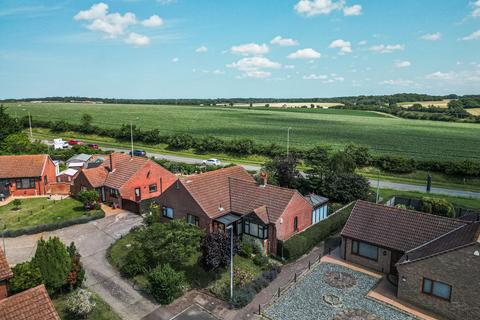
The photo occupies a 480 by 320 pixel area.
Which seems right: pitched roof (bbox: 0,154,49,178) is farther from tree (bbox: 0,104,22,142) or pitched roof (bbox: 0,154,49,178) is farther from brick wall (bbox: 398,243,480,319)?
brick wall (bbox: 398,243,480,319)

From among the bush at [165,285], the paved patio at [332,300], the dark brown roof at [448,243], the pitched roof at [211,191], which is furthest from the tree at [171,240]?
the dark brown roof at [448,243]

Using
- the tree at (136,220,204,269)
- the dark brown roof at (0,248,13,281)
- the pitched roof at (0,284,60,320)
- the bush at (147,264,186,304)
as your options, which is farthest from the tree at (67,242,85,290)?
the pitched roof at (0,284,60,320)

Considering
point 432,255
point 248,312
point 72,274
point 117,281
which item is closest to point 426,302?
point 432,255

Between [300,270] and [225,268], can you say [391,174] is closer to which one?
[300,270]

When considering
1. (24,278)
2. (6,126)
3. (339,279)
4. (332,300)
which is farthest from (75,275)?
(6,126)

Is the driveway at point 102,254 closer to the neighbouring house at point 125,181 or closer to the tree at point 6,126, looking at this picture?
the neighbouring house at point 125,181
